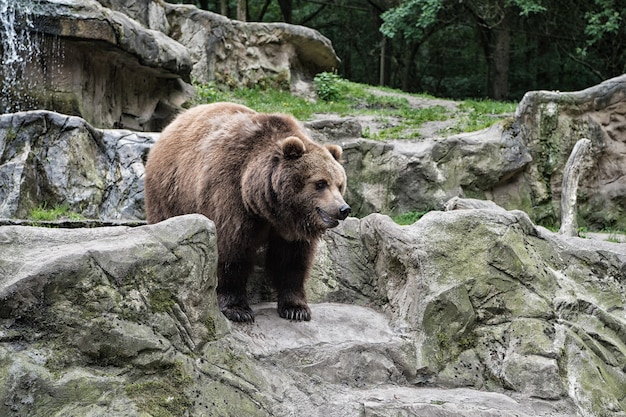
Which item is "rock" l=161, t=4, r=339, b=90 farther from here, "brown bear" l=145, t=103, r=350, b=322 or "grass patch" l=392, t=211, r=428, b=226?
"brown bear" l=145, t=103, r=350, b=322

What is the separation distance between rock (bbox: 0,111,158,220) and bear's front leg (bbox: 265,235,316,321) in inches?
147

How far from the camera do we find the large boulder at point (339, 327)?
3637 millimetres

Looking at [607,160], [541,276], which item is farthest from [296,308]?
[607,160]

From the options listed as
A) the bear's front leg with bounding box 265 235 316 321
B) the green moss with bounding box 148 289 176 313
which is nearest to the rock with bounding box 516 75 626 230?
the bear's front leg with bounding box 265 235 316 321

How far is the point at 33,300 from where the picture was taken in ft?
11.7

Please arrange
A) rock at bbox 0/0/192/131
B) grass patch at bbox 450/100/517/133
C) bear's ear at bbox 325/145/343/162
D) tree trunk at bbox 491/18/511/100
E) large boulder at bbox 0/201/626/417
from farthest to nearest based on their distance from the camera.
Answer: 1. tree trunk at bbox 491/18/511/100
2. grass patch at bbox 450/100/517/133
3. rock at bbox 0/0/192/131
4. bear's ear at bbox 325/145/343/162
5. large boulder at bbox 0/201/626/417

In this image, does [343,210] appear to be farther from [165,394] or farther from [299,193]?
[165,394]

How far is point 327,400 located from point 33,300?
1.99 meters

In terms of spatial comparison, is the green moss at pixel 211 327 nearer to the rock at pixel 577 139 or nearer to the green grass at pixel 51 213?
the green grass at pixel 51 213

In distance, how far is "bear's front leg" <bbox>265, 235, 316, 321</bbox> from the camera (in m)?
5.34

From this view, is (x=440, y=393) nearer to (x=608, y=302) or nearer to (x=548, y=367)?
(x=548, y=367)

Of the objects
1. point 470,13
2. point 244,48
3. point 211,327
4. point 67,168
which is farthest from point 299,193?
point 470,13

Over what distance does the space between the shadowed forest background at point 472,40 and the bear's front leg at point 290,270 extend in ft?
46.7

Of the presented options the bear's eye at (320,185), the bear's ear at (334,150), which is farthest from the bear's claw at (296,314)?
the bear's ear at (334,150)
